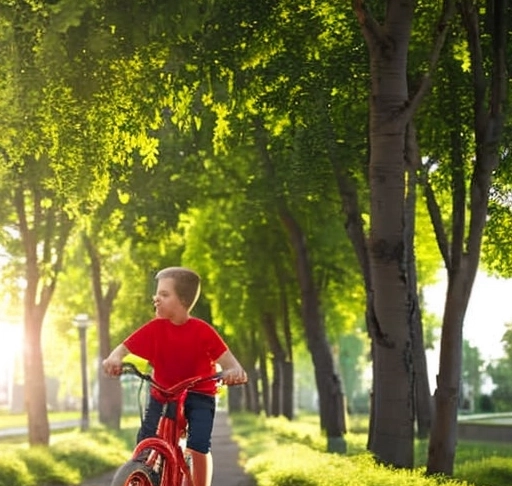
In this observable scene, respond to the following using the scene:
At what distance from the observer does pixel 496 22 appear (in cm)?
1489

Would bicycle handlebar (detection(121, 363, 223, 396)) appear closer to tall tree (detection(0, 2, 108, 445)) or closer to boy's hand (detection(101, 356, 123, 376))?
boy's hand (detection(101, 356, 123, 376))

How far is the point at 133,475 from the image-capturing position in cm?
705

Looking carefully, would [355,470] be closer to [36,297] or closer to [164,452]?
[164,452]

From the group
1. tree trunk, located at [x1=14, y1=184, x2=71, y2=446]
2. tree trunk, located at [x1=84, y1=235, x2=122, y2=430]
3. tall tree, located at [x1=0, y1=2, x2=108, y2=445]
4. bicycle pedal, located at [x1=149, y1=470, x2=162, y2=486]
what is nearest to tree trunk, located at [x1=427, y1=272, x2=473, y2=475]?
tall tree, located at [x1=0, y1=2, x2=108, y2=445]

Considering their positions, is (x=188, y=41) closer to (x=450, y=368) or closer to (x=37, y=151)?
(x=37, y=151)

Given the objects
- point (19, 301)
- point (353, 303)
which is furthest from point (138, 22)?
point (353, 303)

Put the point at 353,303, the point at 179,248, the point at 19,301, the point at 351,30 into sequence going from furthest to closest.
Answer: the point at 179,248, the point at 353,303, the point at 19,301, the point at 351,30

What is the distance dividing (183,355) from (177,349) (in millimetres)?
49

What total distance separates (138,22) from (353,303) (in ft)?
83.4

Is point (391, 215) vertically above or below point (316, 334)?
above

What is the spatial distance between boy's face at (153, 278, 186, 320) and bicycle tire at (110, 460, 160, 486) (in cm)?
98

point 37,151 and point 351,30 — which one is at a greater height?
point 351,30

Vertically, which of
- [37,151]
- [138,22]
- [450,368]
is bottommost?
[450,368]

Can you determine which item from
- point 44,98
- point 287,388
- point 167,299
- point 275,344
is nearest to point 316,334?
point 275,344
